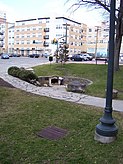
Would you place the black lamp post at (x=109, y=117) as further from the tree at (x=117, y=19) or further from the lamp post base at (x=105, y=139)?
the tree at (x=117, y=19)

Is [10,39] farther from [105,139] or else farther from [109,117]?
[105,139]

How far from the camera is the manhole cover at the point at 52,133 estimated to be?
495 cm

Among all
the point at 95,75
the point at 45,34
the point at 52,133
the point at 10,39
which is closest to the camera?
the point at 52,133

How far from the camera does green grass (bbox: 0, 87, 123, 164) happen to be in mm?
4047

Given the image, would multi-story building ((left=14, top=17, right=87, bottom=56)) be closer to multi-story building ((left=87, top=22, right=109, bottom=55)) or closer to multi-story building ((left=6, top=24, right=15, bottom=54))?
multi-story building ((left=6, top=24, right=15, bottom=54))

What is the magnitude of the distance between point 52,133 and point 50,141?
0.41 m

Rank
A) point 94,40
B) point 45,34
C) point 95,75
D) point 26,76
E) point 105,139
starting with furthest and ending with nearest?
point 45,34
point 94,40
point 95,75
point 26,76
point 105,139

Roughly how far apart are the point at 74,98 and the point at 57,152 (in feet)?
15.3

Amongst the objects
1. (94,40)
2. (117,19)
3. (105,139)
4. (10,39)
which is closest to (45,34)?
(94,40)

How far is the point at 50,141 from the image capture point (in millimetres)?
4719

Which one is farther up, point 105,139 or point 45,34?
point 45,34

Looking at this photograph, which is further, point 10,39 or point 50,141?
point 10,39

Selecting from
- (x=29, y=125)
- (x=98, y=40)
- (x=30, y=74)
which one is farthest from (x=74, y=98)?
(x=98, y=40)

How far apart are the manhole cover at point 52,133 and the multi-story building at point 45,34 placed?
291 feet
